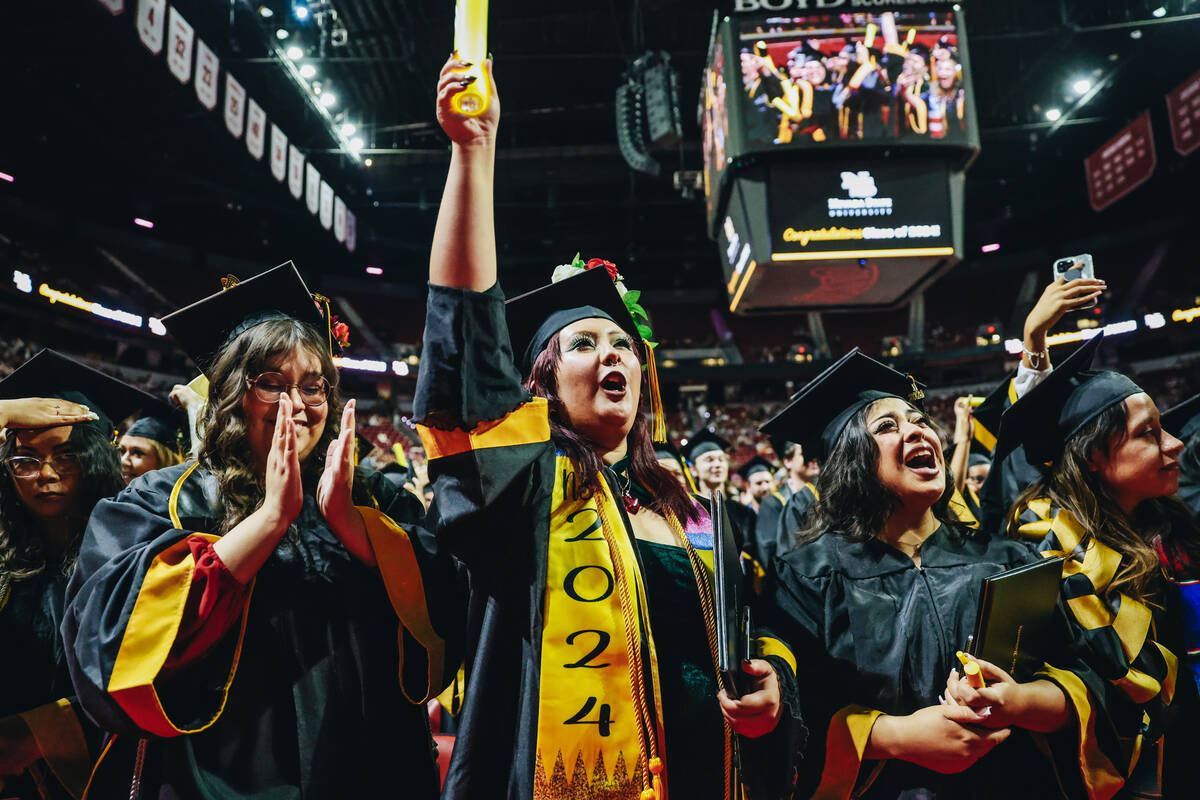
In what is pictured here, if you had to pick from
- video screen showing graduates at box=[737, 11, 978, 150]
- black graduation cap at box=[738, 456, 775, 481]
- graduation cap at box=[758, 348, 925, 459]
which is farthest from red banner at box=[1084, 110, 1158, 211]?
graduation cap at box=[758, 348, 925, 459]

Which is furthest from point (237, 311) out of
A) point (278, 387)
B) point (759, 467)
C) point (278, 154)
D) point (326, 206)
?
point (326, 206)

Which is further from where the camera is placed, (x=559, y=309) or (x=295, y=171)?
(x=295, y=171)

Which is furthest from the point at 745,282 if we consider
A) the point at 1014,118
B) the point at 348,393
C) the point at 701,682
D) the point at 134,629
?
the point at 348,393

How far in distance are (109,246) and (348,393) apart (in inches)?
392

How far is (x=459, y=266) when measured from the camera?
4.71ft

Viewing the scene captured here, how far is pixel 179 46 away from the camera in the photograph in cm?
931

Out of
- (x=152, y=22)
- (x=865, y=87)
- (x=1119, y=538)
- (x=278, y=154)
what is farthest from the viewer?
(x=278, y=154)

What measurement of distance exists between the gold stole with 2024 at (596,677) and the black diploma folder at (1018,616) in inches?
29.5

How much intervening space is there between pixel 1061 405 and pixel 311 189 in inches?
582

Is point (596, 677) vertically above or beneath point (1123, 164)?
beneath

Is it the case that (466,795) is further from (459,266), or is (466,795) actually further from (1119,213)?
(1119,213)

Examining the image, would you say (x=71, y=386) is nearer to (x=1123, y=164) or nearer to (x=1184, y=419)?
(x=1184, y=419)

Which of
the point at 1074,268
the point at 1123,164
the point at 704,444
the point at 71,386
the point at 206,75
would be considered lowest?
the point at 71,386

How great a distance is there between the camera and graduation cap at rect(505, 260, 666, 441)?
1.95 m
